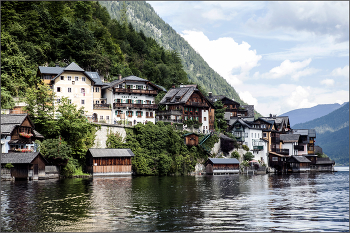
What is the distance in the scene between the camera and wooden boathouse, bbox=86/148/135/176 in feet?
243

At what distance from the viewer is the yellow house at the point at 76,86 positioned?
88500 millimetres

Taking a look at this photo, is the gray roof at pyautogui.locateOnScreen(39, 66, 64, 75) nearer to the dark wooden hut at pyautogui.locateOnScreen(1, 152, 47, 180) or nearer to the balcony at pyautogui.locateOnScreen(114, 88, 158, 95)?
the balcony at pyautogui.locateOnScreen(114, 88, 158, 95)

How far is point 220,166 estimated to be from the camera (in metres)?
93.4

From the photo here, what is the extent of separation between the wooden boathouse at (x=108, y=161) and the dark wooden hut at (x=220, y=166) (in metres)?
21.2

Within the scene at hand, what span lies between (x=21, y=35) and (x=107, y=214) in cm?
7632

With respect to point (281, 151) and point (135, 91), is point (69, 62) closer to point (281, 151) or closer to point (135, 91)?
point (135, 91)

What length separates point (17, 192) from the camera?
43.8m

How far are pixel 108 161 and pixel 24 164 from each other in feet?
59.0

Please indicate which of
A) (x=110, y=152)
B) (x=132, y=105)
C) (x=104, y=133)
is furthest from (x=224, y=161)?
(x=110, y=152)

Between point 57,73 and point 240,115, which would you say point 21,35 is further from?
point 240,115

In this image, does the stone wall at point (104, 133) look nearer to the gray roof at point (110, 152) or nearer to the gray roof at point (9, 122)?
the gray roof at point (110, 152)

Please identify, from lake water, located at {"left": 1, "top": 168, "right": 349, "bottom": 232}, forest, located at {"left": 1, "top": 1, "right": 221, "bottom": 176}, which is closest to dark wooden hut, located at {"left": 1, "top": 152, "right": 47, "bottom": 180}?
forest, located at {"left": 1, "top": 1, "right": 221, "bottom": 176}

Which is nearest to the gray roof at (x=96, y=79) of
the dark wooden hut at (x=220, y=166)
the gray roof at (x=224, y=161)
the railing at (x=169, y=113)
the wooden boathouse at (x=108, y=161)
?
the railing at (x=169, y=113)

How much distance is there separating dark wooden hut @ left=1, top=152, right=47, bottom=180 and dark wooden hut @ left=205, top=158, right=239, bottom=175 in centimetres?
4141
